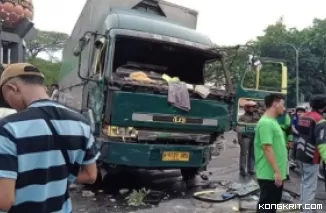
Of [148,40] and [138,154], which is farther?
[148,40]

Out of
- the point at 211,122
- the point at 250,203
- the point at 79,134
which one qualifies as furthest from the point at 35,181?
the point at 211,122

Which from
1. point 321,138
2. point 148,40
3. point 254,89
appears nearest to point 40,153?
point 321,138

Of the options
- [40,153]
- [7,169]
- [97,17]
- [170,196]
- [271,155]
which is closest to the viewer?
[7,169]

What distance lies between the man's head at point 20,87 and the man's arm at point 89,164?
35cm

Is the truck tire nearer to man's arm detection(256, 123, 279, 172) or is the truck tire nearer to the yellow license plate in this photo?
the yellow license plate

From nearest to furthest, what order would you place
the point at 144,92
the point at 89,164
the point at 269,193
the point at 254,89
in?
the point at 89,164
the point at 269,193
the point at 144,92
the point at 254,89

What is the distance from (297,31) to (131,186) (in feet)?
104

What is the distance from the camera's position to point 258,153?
4141 millimetres

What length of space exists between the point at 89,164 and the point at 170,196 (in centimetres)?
449

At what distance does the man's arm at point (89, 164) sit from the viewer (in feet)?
6.60

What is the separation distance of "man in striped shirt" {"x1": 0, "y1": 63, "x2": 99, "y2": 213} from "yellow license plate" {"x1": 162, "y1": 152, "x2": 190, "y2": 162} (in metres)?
4.20

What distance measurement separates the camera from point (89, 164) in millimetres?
2059

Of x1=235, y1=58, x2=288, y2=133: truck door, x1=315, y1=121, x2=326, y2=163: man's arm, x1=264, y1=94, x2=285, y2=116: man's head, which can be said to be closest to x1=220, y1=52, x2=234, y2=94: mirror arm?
x1=235, y1=58, x2=288, y2=133: truck door

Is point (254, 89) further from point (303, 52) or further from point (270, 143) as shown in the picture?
point (303, 52)
